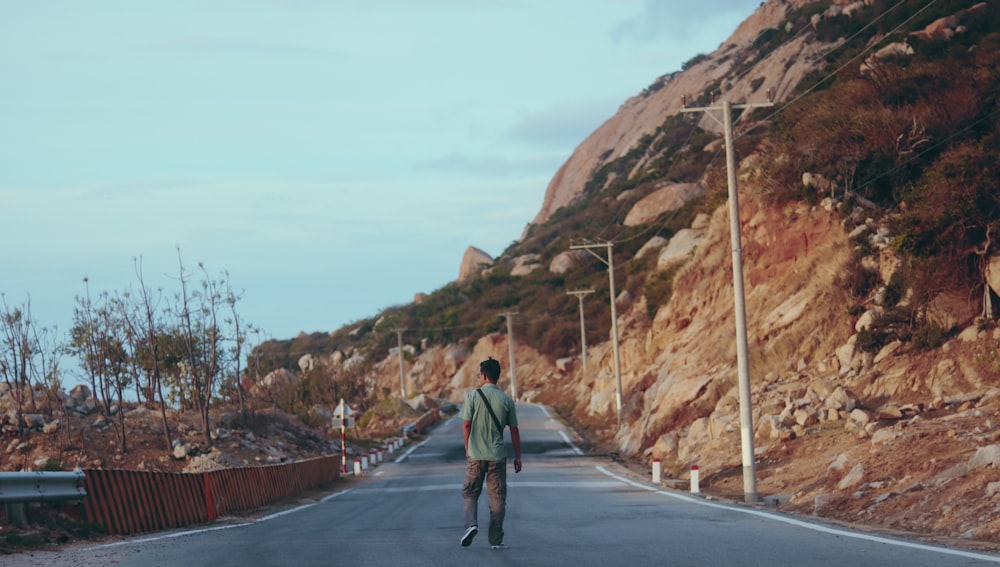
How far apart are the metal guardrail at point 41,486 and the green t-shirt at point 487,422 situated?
5.71 metres

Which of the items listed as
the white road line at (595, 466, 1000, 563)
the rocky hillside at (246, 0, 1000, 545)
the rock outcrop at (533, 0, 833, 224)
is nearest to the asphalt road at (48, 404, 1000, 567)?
the white road line at (595, 466, 1000, 563)

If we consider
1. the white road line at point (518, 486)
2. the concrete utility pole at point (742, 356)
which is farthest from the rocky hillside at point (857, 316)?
the white road line at point (518, 486)

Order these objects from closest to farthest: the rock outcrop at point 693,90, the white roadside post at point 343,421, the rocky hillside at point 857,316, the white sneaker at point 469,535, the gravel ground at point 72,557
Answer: the gravel ground at point 72,557 → the white sneaker at point 469,535 → the rocky hillside at point 857,316 → the white roadside post at point 343,421 → the rock outcrop at point 693,90

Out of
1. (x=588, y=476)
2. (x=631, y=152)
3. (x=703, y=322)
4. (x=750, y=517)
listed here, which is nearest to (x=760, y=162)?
(x=703, y=322)

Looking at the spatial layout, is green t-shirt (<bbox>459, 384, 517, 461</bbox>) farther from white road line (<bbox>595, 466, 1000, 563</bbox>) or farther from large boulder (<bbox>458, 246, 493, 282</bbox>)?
large boulder (<bbox>458, 246, 493, 282</bbox>)

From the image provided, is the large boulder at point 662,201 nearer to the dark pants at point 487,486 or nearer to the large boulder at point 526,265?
the large boulder at point 526,265

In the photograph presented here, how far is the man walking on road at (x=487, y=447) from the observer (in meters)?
11.2

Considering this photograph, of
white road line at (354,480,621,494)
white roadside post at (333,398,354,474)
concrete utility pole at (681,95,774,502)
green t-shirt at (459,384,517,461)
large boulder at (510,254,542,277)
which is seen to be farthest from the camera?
large boulder at (510,254,542,277)

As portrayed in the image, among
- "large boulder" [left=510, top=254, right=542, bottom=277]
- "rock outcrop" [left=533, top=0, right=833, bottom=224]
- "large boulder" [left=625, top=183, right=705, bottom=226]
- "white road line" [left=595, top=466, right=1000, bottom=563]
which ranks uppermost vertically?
"rock outcrop" [left=533, top=0, right=833, bottom=224]

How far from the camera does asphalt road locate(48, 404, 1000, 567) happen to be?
32.4ft

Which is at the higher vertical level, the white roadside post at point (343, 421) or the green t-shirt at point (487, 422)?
the green t-shirt at point (487, 422)

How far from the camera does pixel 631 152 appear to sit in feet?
500

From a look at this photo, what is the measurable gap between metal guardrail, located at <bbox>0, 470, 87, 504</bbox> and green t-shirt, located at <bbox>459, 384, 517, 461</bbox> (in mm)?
5707

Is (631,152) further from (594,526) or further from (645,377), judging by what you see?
(594,526)
